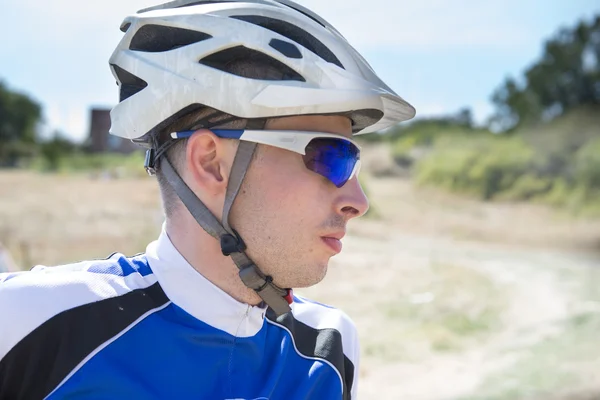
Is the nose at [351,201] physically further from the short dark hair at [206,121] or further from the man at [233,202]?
the short dark hair at [206,121]

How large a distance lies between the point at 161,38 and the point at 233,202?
578mm

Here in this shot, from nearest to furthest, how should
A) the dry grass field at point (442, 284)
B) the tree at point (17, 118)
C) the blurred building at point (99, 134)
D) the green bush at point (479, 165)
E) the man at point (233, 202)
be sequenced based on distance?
1. the man at point (233, 202)
2. the dry grass field at point (442, 284)
3. the green bush at point (479, 165)
4. the tree at point (17, 118)
5. the blurred building at point (99, 134)

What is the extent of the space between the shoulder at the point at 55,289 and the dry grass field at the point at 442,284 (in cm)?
493

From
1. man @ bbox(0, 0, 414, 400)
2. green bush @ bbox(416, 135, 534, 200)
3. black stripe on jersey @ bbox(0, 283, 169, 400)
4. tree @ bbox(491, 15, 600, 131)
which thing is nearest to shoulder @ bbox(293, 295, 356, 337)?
man @ bbox(0, 0, 414, 400)

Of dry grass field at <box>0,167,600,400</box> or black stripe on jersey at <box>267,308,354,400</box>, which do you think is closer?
black stripe on jersey at <box>267,308,354,400</box>

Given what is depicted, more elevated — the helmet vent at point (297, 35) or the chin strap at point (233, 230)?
the helmet vent at point (297, 35)

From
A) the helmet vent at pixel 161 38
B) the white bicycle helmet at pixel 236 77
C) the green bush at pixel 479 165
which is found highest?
the green bush at pixel 479 165

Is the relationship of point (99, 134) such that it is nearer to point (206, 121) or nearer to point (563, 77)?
point (563, 77)

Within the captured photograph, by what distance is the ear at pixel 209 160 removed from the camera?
1871 millimetres

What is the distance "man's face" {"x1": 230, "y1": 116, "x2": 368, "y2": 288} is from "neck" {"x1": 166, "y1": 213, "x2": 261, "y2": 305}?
9 centimetres

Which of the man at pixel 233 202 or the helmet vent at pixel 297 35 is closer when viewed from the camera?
the man at pixel 233 202

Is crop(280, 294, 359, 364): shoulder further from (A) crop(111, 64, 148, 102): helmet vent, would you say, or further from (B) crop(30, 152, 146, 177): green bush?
(B) crop(30, 152, 146, 177): green bush

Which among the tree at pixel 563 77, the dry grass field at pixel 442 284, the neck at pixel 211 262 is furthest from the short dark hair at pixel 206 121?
the tree at pixel 563 77

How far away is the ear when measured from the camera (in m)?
1.87
